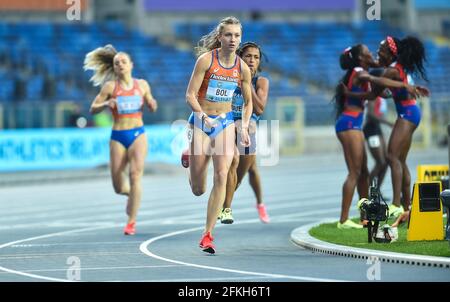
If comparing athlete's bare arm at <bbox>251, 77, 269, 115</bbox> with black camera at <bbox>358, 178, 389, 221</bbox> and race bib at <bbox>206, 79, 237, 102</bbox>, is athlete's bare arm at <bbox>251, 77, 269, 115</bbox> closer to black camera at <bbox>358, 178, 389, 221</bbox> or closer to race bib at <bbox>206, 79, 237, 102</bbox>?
race bib at <bbox>206, 79, 237, 102</bbox>

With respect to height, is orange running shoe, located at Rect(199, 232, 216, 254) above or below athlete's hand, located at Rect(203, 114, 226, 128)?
below

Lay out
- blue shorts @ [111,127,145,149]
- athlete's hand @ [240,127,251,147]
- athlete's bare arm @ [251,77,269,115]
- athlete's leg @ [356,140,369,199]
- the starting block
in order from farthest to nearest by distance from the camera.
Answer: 1. blue shorts @ [111,127,145,149]
2. athlete's leg @ [356,140,369,199]
3. athlete's bare arm @ [251,77,269,115]
4. the starting block
5. athlete's hand @ [240,127,251,147]

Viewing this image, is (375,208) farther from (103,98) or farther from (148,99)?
(103,98)

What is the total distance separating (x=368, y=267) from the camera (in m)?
12.1

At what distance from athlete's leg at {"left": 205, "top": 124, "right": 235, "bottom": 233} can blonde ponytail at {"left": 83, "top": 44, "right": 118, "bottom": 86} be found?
4.57 m

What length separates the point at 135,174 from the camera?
1691cm

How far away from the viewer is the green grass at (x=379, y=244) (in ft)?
42.4

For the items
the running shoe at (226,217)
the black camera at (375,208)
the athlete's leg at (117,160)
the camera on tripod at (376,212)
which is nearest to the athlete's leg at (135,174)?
the athlete's leg at (117,160)

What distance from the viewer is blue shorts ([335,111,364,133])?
1631 centimetres

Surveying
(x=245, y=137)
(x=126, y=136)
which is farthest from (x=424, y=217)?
(x=126, y=136)

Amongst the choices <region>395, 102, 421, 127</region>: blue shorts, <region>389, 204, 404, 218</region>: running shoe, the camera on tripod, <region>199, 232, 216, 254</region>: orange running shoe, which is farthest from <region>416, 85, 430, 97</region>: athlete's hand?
<region>199, 232, 216, 254</region>: orange running shoe

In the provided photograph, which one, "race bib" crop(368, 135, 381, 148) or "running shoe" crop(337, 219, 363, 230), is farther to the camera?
"race bib" crop(368, 135, 381, 148)
